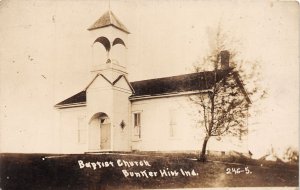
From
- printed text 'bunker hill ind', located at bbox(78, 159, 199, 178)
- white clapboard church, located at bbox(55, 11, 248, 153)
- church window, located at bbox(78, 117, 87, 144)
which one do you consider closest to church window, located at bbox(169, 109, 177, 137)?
white clapboard church, located at bbox(55, 11, 248, 153)

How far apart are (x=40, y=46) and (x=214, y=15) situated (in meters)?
1.64

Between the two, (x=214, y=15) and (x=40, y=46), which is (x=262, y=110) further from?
(x=40, y=46)

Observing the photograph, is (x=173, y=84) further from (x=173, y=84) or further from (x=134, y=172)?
(x=134, y=172)

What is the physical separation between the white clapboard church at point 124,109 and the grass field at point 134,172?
12 centimetres

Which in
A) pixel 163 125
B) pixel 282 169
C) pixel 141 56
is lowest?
pixel 282 169

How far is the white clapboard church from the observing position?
4.36 meters

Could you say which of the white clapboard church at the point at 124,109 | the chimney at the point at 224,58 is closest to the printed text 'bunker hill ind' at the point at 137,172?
the white clapboard church at the point at 124,109

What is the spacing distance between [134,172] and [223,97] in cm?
110

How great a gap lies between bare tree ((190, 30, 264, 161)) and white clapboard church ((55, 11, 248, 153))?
0.06 m

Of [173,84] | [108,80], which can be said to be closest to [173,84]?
[173,84]

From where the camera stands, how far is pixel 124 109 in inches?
175

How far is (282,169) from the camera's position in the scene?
4.55 m

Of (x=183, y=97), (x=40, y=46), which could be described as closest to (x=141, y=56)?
(x=183, y=97)

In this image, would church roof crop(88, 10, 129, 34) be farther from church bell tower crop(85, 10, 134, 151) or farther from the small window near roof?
the small window near roof
